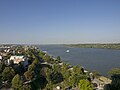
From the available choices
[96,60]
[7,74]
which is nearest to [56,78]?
[7,74]

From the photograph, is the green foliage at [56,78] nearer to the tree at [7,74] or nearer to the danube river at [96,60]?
the tree at [7,74]

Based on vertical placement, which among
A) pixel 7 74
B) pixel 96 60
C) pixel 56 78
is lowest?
pixel 96 60

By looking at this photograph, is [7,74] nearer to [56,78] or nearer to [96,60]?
[56,78]

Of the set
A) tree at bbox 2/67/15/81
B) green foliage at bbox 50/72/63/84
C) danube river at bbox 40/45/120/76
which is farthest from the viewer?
danube river at bbox 40/45/120/76

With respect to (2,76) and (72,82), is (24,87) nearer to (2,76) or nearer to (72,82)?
(72,82)

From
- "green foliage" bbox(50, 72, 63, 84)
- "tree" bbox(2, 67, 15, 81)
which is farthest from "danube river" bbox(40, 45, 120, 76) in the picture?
"tree" bbox(2, 67, 15, 81)

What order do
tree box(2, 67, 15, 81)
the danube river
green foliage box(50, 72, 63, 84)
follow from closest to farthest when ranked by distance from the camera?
1. green foliage box(50, 72, 63, 84)
2. tree box(2, 67, 15, 81)
3. the danube river

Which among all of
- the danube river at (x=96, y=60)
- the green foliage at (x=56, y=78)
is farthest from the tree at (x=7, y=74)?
the danube river at (x=96, y=60)

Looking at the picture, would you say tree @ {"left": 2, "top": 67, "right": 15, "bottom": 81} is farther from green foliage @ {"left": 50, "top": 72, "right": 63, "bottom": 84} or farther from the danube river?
the danube river

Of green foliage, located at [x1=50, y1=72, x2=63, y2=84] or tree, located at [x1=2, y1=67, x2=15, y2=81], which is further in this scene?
tree, located at [x1=2, y1=67, x2=15, y2=81]

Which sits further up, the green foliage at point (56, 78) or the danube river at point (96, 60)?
the green foliage at point (56, 78)

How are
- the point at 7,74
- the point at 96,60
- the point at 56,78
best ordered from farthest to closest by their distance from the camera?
the point at 96,60 < the point at 56,78 < the point at 7,74

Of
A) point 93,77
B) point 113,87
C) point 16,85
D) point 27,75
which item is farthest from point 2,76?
point 113,87
